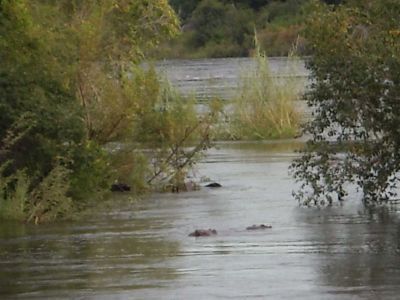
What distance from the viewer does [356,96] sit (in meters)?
17.0

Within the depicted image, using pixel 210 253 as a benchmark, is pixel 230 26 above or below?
→ below

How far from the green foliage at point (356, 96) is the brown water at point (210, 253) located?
0.55 metres

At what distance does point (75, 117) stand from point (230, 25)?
245ft

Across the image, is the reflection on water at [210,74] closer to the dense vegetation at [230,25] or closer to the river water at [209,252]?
the dense vegetation at [230,25]

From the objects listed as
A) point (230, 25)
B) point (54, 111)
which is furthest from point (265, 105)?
point (230, 25)

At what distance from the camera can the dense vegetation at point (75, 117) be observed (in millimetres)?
17781

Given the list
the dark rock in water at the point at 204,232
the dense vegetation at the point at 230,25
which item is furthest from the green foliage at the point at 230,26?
the dark rock in water at the point at 204,232

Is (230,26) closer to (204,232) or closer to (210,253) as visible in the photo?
(204,232)

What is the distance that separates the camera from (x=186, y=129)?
865 inches

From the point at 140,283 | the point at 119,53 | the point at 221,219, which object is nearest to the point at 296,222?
the point at 221,219

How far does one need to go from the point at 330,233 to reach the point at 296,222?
1.23 metres

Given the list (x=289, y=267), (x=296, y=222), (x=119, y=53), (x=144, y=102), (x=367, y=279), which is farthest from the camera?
(x=119, y=53)

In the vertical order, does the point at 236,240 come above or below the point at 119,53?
below

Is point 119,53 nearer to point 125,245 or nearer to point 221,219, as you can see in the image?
point 221,219
